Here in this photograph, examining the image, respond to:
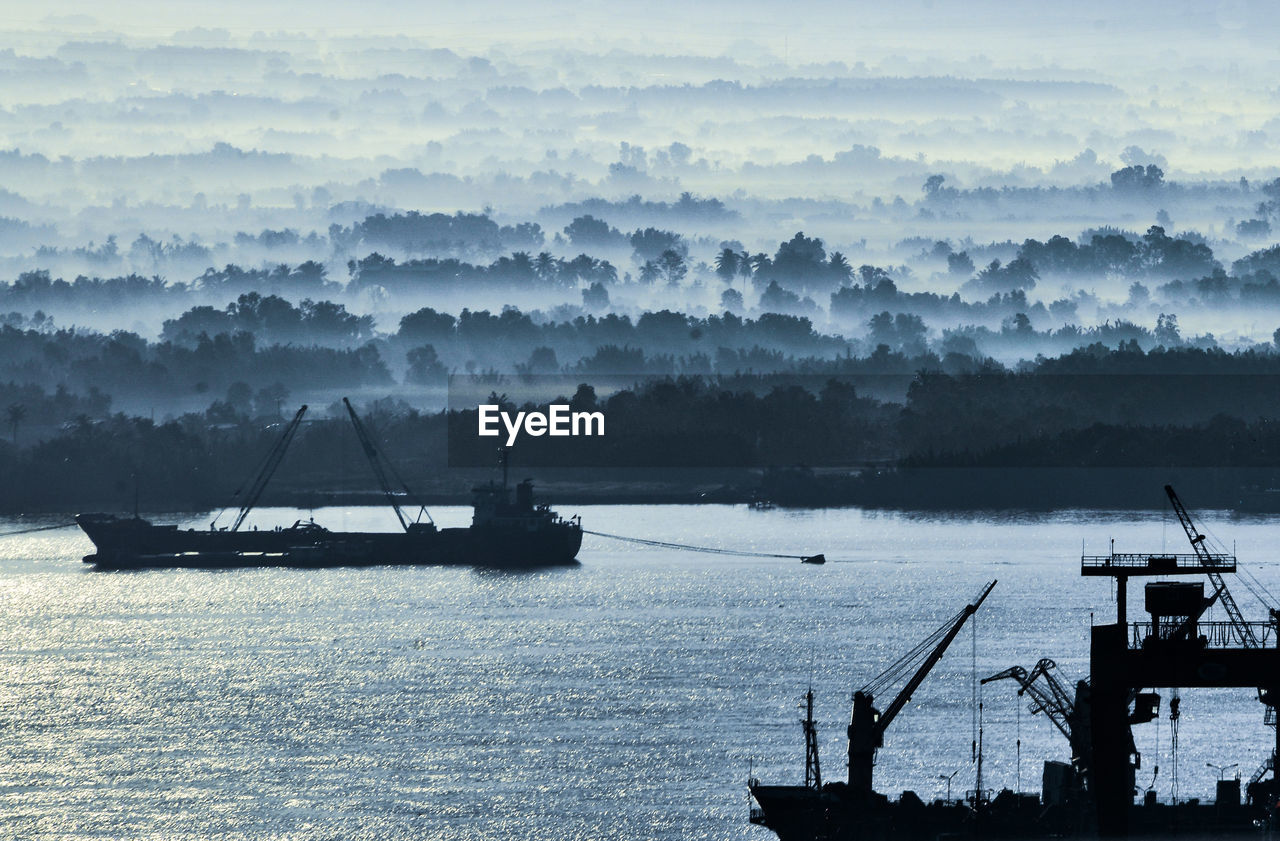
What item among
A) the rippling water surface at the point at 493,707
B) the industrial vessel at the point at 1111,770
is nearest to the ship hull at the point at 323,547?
the rippling water surface at the point at 493,707

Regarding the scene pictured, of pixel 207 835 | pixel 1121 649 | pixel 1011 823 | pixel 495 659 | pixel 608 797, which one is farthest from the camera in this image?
pixel 495 659

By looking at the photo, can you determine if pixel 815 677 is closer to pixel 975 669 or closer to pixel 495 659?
pixel 975 669

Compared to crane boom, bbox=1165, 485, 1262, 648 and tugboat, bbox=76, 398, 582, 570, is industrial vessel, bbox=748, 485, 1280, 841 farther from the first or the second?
tugboat, bbox=76, 398, 582, 570

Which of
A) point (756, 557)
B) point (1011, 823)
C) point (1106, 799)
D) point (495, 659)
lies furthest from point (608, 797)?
point (756, 557)

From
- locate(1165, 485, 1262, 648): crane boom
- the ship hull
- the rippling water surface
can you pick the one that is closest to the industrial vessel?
locate(1165, 485, 1262, 648): crane boom

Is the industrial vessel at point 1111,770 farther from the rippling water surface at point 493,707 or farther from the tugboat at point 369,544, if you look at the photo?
the tugboat at point 369,544
